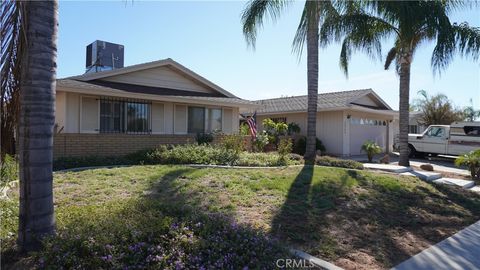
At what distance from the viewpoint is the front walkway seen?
4.56m

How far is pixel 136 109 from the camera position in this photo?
1517cm

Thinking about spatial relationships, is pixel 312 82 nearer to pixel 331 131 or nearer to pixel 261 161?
pixel 261 161

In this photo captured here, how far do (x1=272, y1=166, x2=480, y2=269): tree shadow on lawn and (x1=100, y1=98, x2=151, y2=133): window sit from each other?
8326 millimetres

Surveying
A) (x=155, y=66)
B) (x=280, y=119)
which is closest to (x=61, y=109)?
(x=155, y=66)

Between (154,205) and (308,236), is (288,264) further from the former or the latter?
(154,205)

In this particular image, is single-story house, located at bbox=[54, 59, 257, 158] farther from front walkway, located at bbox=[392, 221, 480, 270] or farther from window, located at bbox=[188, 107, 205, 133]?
front walkway, located at bbox=[392, 221, 480, 270]

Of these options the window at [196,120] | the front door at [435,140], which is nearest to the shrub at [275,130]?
the window at [196,120]

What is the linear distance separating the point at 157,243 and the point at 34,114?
1.82 metres

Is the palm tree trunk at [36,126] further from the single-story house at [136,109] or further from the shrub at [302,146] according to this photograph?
the shrub at [302,146]

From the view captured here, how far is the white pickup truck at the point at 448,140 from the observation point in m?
19.5

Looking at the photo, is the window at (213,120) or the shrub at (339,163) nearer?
the shrub at (339,163)

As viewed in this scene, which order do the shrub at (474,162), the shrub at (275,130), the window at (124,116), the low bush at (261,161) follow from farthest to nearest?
the shrub at (275,130), the window at (124,116), the shrub at (474,162), the low bush at (261,161)

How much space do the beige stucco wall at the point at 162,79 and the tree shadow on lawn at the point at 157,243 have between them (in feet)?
39.5

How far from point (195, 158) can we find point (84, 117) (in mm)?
5364
